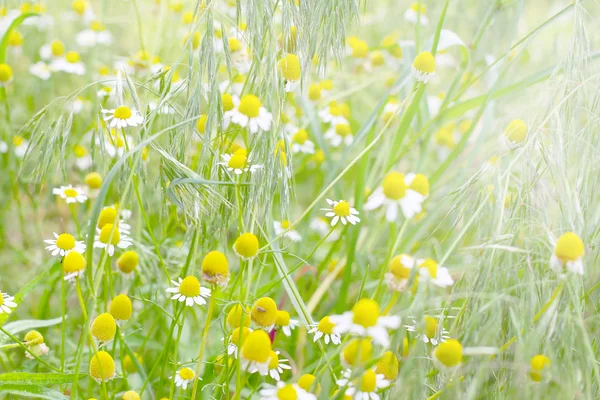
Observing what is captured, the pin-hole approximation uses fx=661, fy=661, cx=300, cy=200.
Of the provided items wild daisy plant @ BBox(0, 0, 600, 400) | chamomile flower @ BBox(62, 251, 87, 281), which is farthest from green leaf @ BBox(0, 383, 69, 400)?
chamomile flower @ BBox(62, 251, 87, 281)

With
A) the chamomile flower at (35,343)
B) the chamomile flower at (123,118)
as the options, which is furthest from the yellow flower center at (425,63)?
the chamomile flower at (35,343)

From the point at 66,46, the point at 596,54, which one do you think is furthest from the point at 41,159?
the point at 66,46

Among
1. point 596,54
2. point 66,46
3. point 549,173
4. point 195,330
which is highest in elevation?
point 596,54

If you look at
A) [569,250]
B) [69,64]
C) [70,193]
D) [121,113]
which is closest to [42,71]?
[69,64]

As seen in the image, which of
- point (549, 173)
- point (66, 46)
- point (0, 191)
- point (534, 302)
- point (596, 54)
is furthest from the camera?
point (66, 46)

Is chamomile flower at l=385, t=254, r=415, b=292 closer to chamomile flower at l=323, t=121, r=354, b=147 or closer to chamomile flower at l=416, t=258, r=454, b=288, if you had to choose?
chamomile flower at l=416, t=258, r=454, b=288

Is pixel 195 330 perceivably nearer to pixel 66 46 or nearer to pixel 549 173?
pixel 549 173

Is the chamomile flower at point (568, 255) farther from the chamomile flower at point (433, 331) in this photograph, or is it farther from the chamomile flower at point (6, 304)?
the chamomile flower at point (6, 304)
